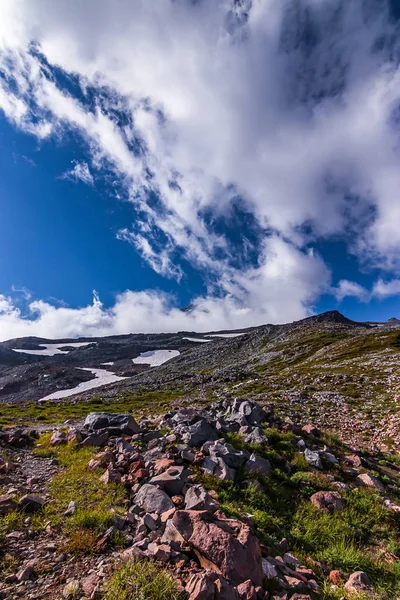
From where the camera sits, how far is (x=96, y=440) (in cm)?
1420

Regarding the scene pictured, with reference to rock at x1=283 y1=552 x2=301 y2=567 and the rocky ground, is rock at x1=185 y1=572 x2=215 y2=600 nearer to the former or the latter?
the rocky ground

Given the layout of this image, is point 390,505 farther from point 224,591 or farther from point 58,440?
point 58,440

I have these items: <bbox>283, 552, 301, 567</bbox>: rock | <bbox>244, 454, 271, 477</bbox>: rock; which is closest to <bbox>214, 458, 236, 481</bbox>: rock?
<bbox>244, 454, 271, 477</bbox>: rock

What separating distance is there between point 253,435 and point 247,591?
9698mm

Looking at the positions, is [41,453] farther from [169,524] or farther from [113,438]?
[169,524]

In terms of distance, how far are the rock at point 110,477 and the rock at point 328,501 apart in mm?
6543

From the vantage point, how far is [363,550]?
8305 millimetres

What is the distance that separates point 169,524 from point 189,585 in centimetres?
181

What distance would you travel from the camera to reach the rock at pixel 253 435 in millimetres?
14211

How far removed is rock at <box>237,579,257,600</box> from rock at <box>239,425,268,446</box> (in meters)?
8.87

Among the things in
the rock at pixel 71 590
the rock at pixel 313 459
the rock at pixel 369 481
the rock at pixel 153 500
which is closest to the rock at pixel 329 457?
the rock at pixel 313 459

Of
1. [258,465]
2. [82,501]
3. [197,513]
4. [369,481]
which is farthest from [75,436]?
[369,481]

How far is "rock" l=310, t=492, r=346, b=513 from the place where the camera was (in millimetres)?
9867

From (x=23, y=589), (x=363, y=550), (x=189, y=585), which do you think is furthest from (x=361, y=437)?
(x=23, y=589)
